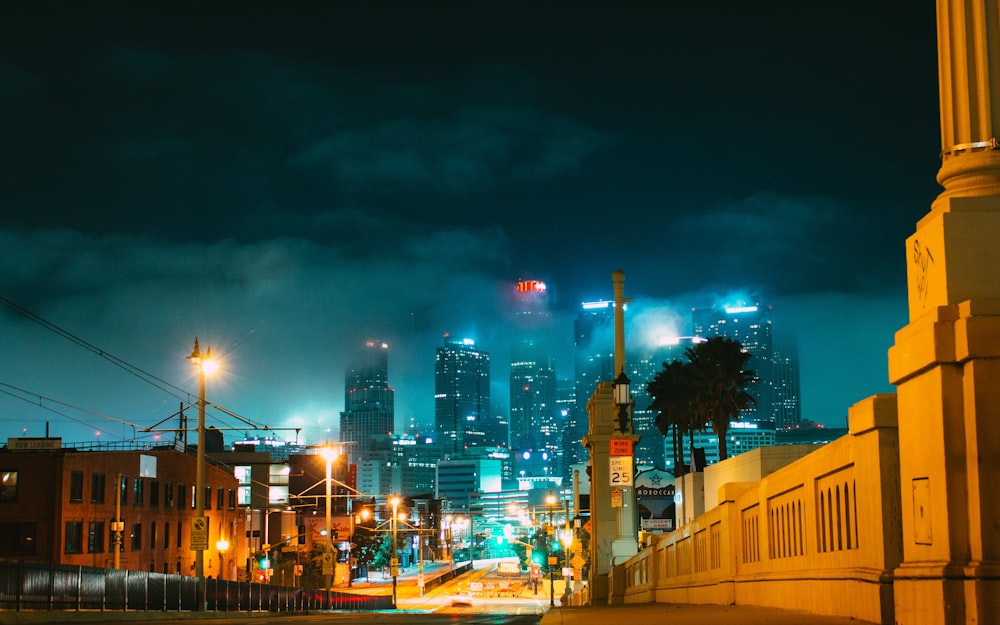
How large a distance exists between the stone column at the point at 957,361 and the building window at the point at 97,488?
55.9 m

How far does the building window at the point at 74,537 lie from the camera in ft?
180

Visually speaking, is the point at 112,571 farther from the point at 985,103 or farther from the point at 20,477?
the point at 985,103

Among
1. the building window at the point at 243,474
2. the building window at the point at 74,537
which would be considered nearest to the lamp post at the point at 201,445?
the building window at the point at 74,537

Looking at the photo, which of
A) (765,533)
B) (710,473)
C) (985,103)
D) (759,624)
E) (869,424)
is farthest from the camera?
(710,473)

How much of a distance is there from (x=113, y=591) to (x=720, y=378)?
4692cm

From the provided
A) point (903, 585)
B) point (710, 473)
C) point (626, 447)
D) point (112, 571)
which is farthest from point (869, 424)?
point (710, 473)

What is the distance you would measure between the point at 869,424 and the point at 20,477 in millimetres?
53471

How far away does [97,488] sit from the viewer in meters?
58.5

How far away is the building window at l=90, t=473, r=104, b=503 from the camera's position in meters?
57.8

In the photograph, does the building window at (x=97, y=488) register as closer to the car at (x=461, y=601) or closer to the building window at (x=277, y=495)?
the car at (x=461, y=601)

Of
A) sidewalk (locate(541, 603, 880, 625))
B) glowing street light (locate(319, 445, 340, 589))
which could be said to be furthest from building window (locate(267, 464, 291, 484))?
sidewalk (locate(541, 603, 880, 625))

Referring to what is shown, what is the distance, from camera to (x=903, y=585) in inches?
323

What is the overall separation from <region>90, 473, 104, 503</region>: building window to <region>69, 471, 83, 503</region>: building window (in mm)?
1248

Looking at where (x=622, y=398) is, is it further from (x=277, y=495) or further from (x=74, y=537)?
(x=277, y=495)
